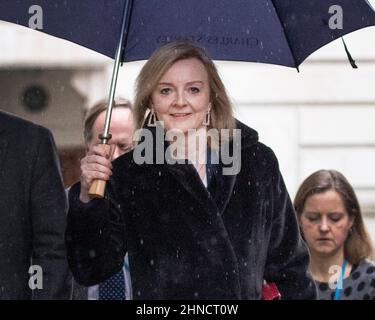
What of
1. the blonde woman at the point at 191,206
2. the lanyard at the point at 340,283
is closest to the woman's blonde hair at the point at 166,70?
the blonde woman at the point at 191,206

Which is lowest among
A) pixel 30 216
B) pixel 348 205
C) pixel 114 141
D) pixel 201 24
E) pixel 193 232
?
pixel 193 232

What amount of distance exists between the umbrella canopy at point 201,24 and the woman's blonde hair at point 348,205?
1124mm

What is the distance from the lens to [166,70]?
15.6 feet

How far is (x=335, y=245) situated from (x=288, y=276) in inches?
49.2

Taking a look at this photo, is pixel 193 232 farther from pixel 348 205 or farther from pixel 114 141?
pixel 348 205

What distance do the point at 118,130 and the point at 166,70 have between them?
0.99 m

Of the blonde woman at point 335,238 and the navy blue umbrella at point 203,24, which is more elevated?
the navy blue umbrella at point 203,24

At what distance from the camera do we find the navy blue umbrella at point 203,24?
5.00 m

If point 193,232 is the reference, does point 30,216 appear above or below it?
above

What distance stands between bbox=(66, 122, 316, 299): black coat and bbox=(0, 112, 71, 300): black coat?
369mm

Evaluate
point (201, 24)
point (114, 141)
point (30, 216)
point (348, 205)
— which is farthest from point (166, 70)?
point (348, 205)

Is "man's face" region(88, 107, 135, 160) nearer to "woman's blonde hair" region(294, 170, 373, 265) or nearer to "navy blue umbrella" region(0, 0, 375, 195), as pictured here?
"navy blue umbrella" region(0, 0, 375, 195)

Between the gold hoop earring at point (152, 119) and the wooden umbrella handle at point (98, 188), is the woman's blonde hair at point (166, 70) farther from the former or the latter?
the wooden umbrella handle at point (98, 188)
